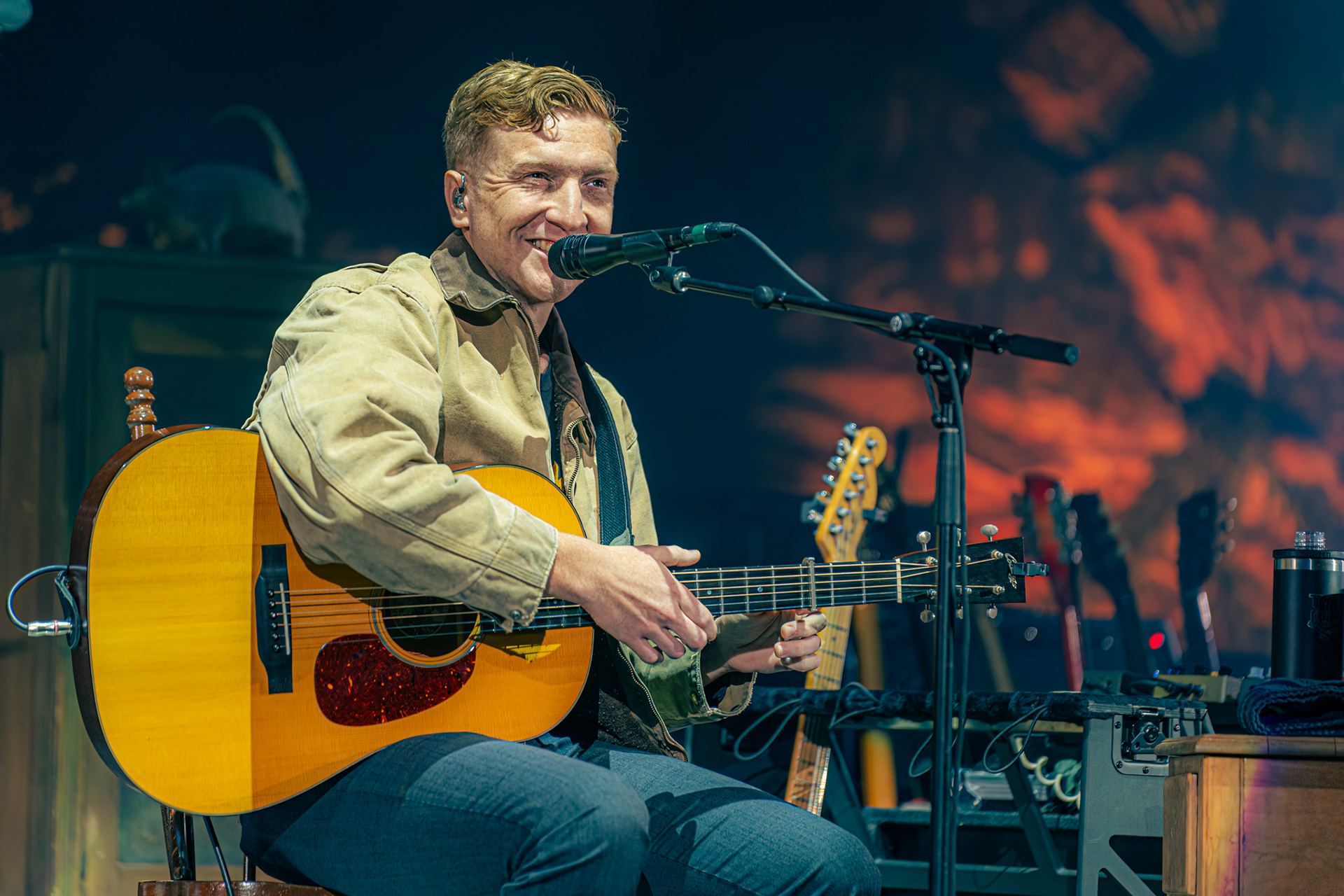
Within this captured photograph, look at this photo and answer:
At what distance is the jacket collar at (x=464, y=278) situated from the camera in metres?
1.97

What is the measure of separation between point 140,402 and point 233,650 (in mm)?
456

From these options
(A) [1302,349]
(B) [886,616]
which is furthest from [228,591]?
(A) [1302,349]

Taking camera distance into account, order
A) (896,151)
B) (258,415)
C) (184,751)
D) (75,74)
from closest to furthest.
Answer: (184,751), (258,415), (75,74), (896,151)

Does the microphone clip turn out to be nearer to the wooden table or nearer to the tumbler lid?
the wooden table

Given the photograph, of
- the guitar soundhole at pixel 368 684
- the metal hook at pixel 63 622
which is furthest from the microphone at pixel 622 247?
the metal hook at pixel 63 622

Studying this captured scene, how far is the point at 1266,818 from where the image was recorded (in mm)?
1506

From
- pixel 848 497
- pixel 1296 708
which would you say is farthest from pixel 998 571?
pixel 848 497

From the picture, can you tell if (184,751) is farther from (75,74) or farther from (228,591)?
(75,74)

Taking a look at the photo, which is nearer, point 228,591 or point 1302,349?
point 228,591

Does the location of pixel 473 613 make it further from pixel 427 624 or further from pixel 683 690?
pixel 683 690

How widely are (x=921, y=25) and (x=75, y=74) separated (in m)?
2.54

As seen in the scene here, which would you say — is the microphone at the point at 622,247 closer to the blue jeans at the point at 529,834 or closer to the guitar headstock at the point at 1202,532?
the blue jeans at the point at 529,834

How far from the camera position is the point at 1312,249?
3.89 m

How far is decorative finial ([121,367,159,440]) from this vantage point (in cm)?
179
